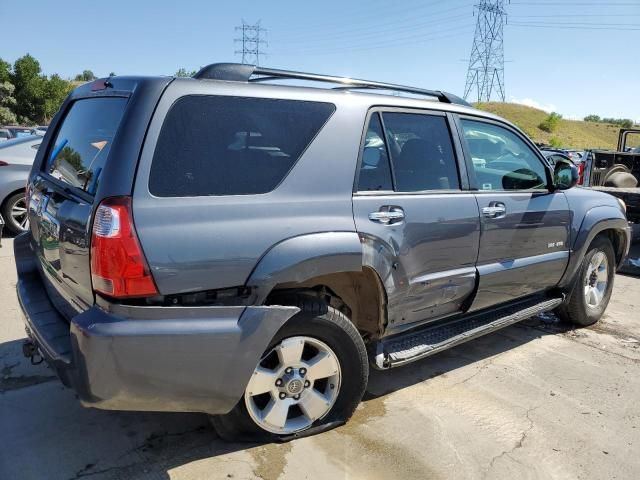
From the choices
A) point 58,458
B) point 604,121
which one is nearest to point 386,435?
point 58,458

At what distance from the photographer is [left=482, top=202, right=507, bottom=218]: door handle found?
3729 millimetres

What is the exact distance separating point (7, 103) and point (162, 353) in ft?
173

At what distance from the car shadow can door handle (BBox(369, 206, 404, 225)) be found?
1216 mm

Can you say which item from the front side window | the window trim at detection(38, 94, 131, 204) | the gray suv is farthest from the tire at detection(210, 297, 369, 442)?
the front side window

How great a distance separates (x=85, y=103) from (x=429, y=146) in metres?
2.11

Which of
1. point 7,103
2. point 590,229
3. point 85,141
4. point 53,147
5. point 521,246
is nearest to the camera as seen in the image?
point 85,141

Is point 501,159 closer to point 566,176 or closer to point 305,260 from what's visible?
point 566,176

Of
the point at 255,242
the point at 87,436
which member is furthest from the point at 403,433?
the point at 87,436

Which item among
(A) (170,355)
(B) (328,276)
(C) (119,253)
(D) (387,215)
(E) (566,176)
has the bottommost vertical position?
(A) (170,355)

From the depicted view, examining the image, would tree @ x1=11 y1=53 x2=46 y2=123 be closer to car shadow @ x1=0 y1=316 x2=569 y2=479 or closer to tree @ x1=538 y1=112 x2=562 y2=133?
car shadow @ x1=0 y1=316 x2=569 y2=479

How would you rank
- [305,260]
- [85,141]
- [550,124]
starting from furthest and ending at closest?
1. [550,124]
2. [85,141]
3. [305,260]

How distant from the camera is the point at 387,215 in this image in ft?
10.1

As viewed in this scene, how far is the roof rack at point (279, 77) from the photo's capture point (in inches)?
107

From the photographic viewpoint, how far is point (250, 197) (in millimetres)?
2604
